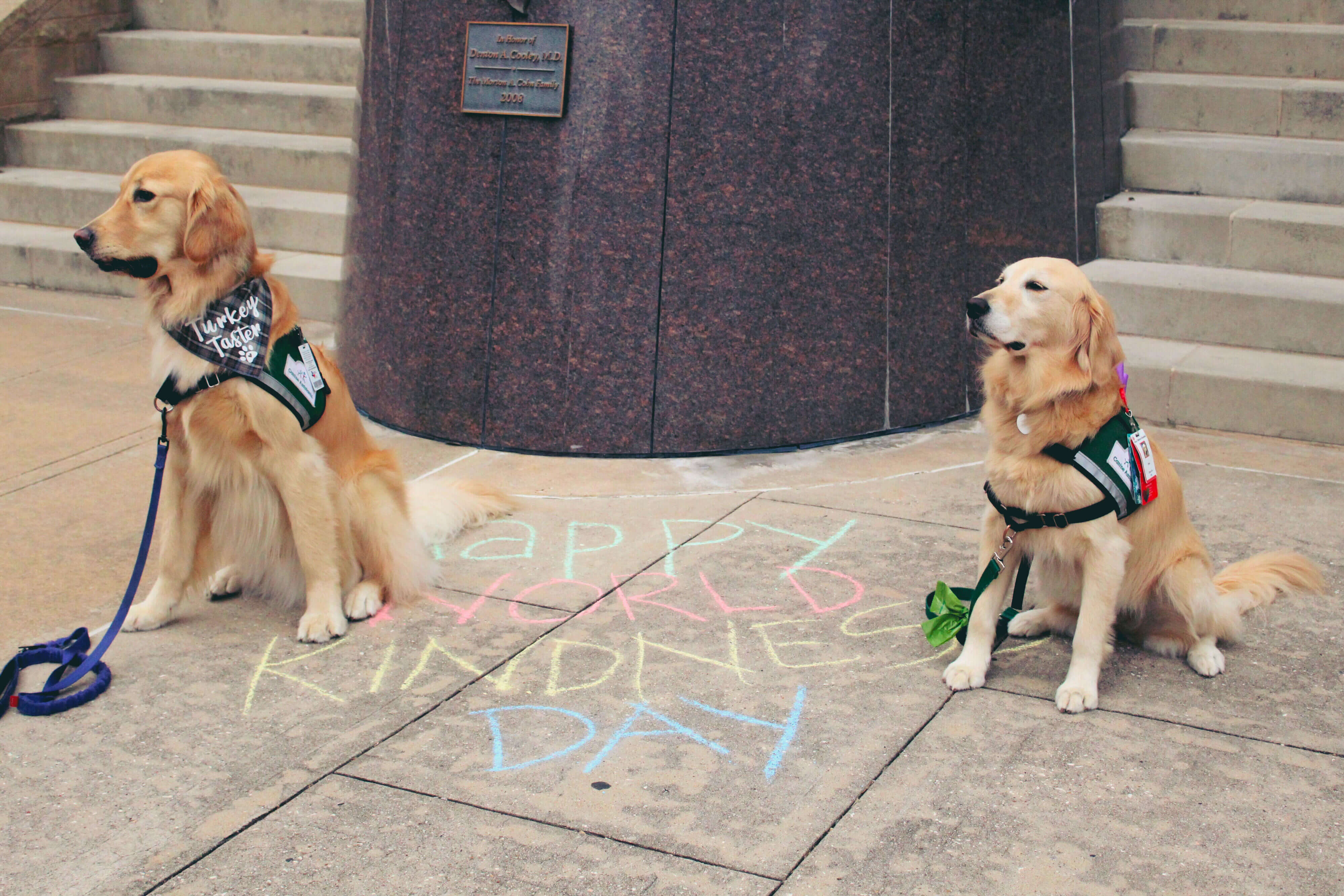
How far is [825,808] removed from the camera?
3.44 m

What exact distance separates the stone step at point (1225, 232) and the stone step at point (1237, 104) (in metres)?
0.56

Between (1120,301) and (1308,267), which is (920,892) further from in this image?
(1308,267)

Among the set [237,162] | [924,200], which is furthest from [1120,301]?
[237,162]

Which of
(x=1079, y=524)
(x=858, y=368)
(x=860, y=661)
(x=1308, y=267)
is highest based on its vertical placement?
(x=1308, y=267)

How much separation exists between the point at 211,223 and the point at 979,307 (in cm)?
246

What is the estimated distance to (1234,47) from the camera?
836cm

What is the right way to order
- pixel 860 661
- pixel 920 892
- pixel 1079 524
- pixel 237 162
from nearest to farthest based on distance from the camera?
pixel 920 892, pixel 1079 524, pixel 860 661, pixel 237 162

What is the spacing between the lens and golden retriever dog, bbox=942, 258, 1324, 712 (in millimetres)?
3916

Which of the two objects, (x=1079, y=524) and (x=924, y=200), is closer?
(x=1079, y=524)

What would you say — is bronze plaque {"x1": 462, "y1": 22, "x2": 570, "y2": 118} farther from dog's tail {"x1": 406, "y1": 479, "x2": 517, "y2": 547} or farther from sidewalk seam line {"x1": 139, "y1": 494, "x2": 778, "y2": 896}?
sidewalk seam line {"x1": 139, "y1": 494, "x2": 778, "y2": 896}

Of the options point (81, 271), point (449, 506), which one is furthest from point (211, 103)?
point (449, 506)

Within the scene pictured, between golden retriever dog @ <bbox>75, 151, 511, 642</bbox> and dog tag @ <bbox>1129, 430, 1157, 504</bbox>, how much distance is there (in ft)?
8.26

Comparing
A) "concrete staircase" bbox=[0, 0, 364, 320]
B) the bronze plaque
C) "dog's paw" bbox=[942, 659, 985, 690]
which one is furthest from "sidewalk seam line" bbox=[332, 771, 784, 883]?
"concrete staircase" bbox=[0, 0, 364, 320]

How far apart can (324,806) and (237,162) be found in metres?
7.54
